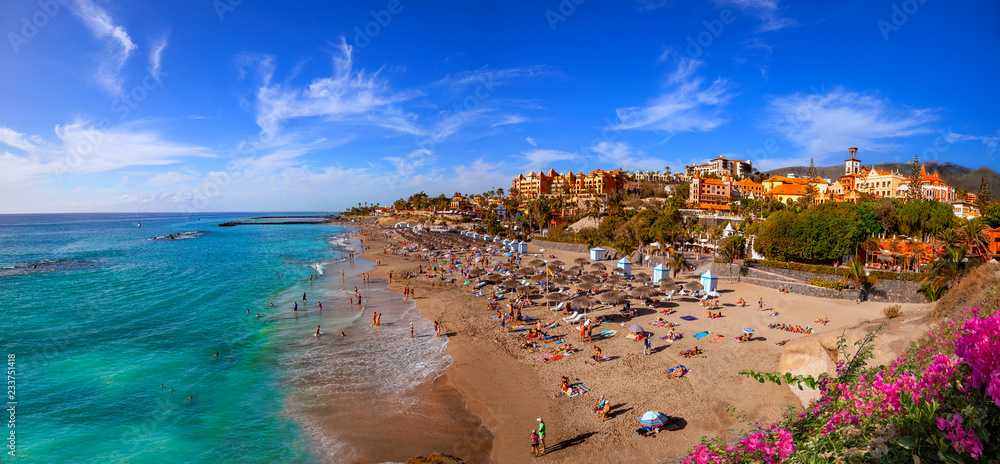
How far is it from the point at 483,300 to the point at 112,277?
4028cm

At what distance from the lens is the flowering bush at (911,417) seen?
3025mm

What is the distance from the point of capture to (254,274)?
44.8m

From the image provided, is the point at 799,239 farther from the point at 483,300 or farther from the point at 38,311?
the point at 38,311

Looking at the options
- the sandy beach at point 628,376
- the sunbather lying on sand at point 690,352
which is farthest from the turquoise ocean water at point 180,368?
the sunbather lying on sand at point 690,352

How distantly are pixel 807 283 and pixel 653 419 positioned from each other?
23.7 meters

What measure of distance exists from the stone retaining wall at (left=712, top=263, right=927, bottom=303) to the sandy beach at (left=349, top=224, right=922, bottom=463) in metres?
0.94

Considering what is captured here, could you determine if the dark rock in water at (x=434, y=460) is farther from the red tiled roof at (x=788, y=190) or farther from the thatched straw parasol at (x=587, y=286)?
the red tiled roof at (x=788, y=190)

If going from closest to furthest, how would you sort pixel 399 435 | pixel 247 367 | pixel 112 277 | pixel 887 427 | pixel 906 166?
pixel 887 427, pixel 399 435, pixel 247 367, pixel 112 277, pixel 906 166

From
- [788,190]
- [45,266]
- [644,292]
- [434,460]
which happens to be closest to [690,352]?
[644,292]

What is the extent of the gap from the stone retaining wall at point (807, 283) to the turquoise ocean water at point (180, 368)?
974 inches

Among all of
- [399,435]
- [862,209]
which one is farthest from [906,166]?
[399,435]

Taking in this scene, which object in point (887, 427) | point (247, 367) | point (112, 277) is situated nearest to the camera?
point (887, 427)

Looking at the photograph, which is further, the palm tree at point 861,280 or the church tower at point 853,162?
the church tower at point 853,162

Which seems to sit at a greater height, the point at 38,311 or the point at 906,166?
the point at 906,166
